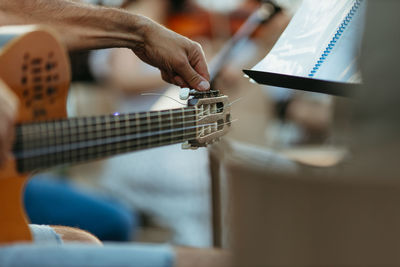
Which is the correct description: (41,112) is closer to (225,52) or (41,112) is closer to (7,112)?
(7,112)

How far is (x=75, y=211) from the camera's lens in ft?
4.65

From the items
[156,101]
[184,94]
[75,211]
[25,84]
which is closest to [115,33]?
[184,94]

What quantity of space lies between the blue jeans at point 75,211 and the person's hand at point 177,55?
0.66 m

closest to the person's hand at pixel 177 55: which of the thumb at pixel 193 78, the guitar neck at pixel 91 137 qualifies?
the thumb at pixel 193 78

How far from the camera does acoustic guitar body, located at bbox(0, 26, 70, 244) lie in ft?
1.92

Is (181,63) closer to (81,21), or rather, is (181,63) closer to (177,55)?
(177,55)

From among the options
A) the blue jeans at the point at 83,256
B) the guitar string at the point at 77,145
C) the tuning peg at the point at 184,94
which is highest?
the tuning peg at the point at 184,94

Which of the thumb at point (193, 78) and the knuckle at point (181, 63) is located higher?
the knuckle at point (181, 63)

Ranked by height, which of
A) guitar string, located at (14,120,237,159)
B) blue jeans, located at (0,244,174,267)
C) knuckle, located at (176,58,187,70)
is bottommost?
blue jeans, located at (0,244,174,267)

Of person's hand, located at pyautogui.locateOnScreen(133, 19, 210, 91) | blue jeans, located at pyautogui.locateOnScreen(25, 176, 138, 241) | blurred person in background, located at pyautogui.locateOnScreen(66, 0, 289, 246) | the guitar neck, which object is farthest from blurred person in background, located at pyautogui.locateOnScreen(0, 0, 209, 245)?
blurred person in background, located at pyautogui.locateOnScreen(66, 0, 289, 246)

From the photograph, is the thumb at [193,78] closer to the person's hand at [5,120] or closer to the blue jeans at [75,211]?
the person's hand at [5,120]

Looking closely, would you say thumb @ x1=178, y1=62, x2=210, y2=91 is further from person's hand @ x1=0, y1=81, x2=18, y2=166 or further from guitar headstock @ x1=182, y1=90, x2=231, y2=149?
person's hand @ x1=0, y1=81, x2=18, y2=166

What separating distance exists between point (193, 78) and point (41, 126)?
331 mm

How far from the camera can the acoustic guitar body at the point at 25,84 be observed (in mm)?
585
